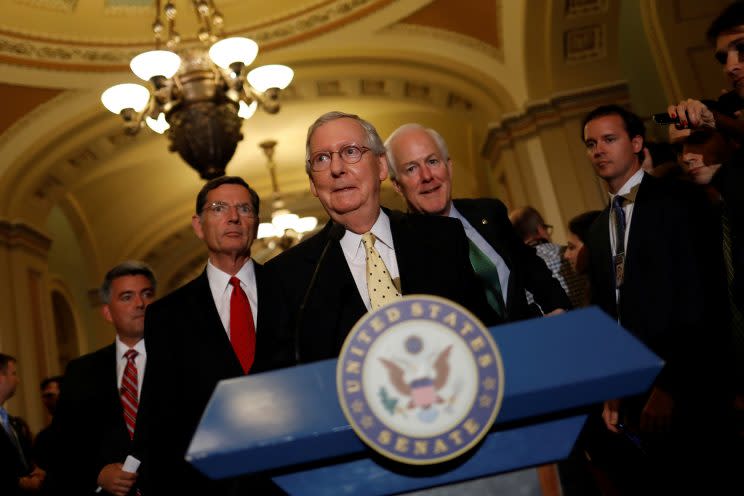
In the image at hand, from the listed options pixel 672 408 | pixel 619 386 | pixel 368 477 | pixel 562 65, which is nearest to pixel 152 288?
pixel 672 408

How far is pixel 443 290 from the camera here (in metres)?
1.57

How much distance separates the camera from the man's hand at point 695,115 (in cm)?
226

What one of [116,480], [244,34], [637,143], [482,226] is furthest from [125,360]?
[244,34]

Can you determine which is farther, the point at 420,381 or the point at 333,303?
the point at 333,303

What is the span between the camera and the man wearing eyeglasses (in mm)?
2275

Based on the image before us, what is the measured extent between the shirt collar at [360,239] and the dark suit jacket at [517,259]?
0.75 metres

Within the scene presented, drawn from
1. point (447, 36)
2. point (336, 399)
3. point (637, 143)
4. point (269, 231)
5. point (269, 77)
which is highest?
point (447, 36)

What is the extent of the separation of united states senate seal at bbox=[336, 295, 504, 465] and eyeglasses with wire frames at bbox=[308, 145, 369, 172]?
0.78 metres

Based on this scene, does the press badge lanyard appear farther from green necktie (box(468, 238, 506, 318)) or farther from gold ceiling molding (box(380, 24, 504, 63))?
gold ceiling molding (box(380, 24, 504, 63))

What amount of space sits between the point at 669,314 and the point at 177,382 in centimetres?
145

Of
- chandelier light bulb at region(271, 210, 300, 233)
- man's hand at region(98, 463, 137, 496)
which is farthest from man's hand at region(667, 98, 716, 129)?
chandelier light bulb at region(271, 210, 300, 233)

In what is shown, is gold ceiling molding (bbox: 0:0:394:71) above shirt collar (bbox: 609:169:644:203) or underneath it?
above

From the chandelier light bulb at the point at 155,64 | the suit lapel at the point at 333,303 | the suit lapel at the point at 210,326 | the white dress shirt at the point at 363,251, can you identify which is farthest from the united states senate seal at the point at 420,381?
the chandelier light bulb at the point at 155,64

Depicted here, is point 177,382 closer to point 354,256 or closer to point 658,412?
point 354,256
